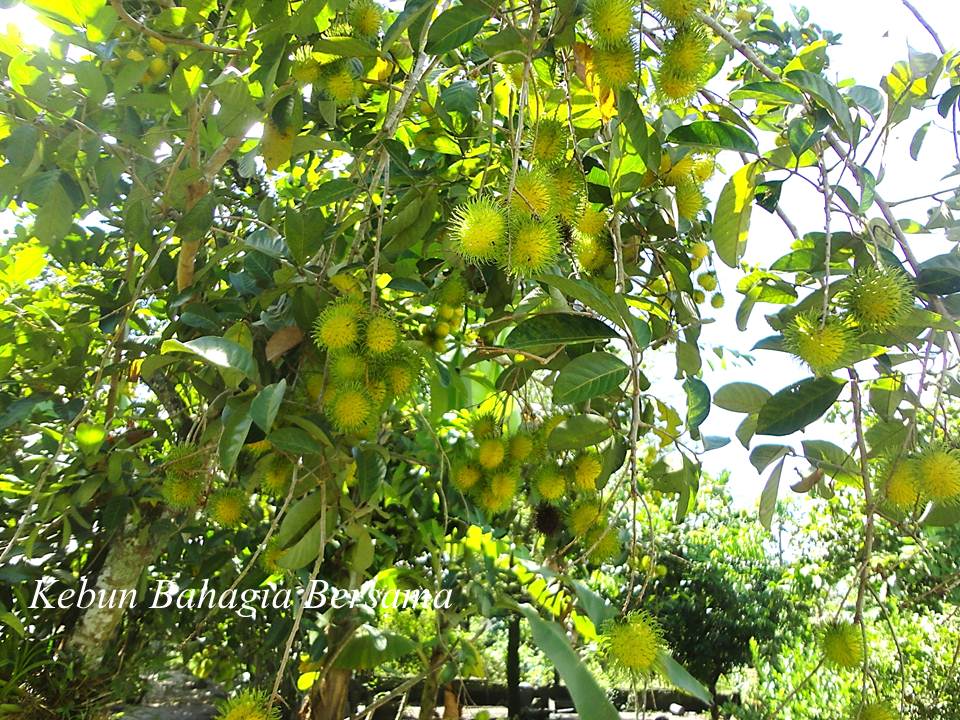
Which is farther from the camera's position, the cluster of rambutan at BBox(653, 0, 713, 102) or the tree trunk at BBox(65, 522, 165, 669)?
the tree trunk at BBox(65, 522, 165, 669)

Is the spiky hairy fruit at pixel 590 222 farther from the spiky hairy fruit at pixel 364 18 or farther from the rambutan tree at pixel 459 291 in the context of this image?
the spiky hairy fruit at pixel 364 18

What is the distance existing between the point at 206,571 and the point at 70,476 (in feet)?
1.97

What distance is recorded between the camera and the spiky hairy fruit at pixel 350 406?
1.01 meters

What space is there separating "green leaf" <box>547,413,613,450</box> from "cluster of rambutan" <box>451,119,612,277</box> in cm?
28

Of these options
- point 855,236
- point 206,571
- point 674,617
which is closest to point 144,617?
point 206,571

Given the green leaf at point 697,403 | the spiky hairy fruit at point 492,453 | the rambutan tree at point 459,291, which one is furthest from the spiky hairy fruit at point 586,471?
the green leaf at point 697,403

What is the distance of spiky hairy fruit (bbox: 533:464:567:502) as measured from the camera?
1.24 m

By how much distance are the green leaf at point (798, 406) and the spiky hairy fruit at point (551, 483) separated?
40cm

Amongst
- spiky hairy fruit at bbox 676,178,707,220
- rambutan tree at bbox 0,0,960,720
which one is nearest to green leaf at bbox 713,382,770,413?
rambutan tree at bbox 0,0,960,720

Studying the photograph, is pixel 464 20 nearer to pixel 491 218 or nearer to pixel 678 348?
pixel 491 218

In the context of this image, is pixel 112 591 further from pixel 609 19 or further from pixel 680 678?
pixel 609 19

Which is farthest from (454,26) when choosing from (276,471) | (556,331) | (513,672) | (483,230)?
(513,672)

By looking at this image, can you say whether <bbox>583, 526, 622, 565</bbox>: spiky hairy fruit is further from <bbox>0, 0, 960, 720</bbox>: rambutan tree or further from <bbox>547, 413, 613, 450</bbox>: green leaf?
<bbox>547, 413, 613, 450</bbox>: green leaf

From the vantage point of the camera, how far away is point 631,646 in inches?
30.9
